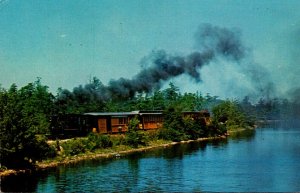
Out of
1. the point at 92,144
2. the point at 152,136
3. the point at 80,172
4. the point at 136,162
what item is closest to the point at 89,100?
the point at 152,136

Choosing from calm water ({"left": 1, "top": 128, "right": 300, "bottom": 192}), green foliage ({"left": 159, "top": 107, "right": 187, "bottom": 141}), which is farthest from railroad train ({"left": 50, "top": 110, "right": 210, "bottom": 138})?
calm water ({"left": 1, "top": 128, "right": 300, "bottom": 192})

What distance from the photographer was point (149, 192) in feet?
87.0

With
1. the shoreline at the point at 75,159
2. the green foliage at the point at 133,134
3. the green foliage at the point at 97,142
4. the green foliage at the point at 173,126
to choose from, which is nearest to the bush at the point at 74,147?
the shoreline at the point at 75,159

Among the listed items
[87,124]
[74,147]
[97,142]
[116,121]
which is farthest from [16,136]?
[116,121]

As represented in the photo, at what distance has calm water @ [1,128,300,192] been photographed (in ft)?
93.7

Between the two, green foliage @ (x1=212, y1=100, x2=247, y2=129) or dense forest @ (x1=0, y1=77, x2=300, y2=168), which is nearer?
dense forest @ (x1=0, y1=77, x2=300, y2=168)

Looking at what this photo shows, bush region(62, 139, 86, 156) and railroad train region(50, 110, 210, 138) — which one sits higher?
railroad train region(50, 110, 210, 138)

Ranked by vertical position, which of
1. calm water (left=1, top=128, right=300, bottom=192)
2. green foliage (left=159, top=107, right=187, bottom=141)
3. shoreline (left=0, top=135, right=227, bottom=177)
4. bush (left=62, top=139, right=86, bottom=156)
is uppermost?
green foliage (left=159, top=107, right=187, bottom=141)

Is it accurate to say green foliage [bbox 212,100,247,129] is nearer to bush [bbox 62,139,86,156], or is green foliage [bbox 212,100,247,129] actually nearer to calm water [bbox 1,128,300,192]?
calm water [bbox 1,128,300,192]

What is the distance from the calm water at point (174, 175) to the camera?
28562mm

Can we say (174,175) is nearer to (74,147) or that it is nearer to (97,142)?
(74,147)

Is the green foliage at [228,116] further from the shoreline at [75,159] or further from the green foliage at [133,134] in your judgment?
the shoreline at [75,159]

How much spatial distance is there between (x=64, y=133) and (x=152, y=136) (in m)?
12.7

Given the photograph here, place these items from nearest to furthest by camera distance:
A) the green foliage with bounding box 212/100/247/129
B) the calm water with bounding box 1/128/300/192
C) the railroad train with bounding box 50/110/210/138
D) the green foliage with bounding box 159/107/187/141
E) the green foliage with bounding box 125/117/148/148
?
the calm water with bounding box 1/128/300/192 < the green foliage with bounding box 125/117/148/148 < the railroad train with bounding box 50/110/210/138 < the green foliage with bounding box 159/107/187/141 < the green foliage with bounding box 212/100/247/129
